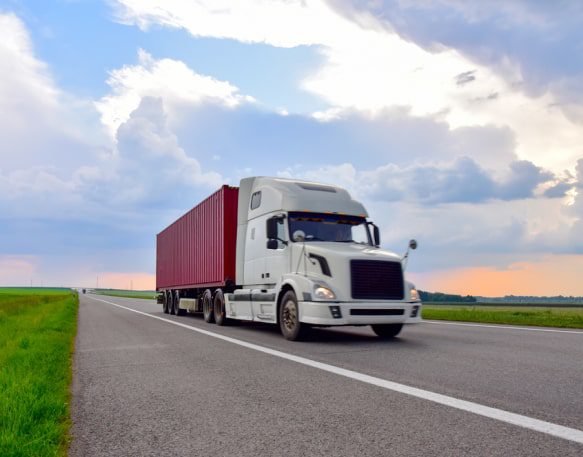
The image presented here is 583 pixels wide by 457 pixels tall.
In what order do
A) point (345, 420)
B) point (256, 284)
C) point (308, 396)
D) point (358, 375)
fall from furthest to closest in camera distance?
1. point (256, 284)
2. point (358, 375)
3. point (308, 396)
4. point (345, 420)

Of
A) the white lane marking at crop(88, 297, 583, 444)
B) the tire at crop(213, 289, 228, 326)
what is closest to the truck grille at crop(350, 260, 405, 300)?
the white lane marking at crop(88, 297, 583, 444)

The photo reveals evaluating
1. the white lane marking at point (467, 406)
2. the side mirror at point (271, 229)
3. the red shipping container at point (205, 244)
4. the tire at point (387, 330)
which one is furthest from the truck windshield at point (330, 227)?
the white lane marking at point (467, 406)

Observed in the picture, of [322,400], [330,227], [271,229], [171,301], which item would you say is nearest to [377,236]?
[330,227]

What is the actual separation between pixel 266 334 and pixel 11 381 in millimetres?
7255

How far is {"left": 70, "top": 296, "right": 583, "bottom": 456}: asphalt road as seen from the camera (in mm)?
3889

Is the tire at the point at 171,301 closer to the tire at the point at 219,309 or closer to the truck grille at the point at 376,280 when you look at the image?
the tire at the point at 219,309

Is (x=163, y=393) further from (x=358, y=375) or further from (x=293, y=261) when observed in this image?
(x=293, y=261)

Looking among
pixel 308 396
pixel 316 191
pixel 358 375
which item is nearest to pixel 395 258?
pixel 316 191

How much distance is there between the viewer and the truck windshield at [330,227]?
11.7 meters

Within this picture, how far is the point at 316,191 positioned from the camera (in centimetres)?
1232

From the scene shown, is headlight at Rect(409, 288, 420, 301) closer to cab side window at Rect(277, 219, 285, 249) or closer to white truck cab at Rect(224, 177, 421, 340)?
white truck cab at Rect(224, 177, 421, 340)

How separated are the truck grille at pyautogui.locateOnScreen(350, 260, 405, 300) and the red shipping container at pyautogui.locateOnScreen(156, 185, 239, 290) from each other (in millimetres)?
5467

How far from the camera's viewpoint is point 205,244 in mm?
17438

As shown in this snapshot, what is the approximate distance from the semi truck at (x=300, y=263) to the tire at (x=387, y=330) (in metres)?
0.02
